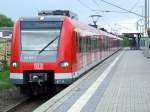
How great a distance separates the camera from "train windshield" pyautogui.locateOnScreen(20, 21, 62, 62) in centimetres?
2064

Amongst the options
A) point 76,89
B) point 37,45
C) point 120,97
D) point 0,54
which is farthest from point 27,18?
point 0,54

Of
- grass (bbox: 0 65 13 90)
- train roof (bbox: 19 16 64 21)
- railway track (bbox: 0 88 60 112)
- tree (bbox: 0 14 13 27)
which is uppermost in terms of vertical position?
tree (bbox: 0 14 13 27)

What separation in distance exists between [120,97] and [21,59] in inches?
223

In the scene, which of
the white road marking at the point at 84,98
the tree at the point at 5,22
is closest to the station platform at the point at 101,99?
the white road marking at the point at 84,98

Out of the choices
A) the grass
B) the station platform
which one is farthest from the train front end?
the grass

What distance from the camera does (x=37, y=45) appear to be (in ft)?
68.8

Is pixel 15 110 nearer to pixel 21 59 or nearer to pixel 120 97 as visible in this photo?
pixel 21 59

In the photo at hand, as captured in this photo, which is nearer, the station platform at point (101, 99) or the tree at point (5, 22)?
the station platform at point (101, 99)

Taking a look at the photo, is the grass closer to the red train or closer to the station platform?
the red train

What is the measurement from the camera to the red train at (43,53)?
2036cm

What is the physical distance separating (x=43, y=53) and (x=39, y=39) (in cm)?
67

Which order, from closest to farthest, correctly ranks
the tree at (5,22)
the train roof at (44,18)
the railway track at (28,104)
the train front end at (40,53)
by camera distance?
the railway track at (28,104) < the train front end at (40,53) < the train roof at (44,18) < the tree at (5,22)

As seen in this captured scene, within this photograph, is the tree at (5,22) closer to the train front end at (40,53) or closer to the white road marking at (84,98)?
the train front end at (40,53)

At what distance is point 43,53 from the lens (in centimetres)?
2073
